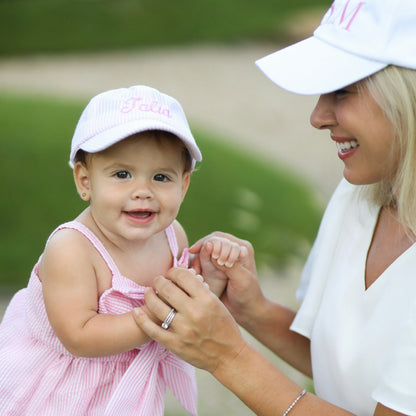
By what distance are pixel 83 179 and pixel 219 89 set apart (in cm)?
854

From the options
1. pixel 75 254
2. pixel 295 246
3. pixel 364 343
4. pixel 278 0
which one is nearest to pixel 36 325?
pixel 75 254

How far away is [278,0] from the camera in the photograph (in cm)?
1262

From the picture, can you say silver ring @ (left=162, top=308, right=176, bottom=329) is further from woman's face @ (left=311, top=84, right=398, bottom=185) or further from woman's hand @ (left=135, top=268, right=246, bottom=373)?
woman's face @ (left=311, top=84, right=398, bottom=185)

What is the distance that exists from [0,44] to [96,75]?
5.47 ft

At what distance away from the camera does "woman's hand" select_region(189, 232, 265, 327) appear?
7.64 feet

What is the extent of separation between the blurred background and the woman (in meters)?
1.75

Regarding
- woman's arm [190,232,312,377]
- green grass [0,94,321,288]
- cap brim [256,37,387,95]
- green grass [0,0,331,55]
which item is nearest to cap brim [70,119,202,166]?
cap brim [256,37,387,95]

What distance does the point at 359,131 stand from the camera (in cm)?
195

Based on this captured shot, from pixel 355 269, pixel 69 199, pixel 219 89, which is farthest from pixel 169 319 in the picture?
pixel 219 89

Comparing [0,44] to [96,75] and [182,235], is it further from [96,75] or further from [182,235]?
[182,235]

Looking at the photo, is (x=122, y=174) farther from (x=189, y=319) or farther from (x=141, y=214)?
(x=189, y=319)

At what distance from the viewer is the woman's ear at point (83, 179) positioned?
6.56ft

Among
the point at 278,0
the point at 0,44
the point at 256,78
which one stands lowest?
the point at 256,78

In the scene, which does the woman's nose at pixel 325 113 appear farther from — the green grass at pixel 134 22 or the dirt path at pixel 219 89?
the green grass at pixel 134 22
